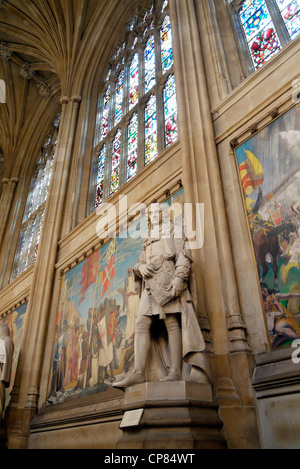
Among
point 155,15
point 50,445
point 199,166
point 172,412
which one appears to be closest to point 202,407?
point 172,412

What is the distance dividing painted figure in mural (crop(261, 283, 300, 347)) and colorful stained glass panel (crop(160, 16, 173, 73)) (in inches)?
282

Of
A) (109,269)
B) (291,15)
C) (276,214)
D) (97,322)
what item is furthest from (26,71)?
(276,214)

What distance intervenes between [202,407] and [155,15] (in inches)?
426

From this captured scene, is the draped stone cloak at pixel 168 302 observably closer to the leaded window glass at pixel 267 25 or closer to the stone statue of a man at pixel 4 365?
the leaded window glass at pixel 267 25

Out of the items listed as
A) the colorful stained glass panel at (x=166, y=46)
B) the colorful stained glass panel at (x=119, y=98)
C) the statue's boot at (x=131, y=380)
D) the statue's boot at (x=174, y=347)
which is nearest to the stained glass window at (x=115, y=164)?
the colorful stained glass panel at (x=119, y=98)

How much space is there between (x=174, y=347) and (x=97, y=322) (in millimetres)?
3316

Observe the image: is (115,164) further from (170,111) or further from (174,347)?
(174,347)

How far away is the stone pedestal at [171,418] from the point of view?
3.46 metres

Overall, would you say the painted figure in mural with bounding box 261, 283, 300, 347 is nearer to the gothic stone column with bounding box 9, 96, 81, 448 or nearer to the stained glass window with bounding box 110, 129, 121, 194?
the gothic stone column with bounding box 9, 96, 81, 448

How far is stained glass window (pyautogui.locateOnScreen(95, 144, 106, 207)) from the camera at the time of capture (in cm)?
1043

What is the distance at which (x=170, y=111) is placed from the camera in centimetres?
891

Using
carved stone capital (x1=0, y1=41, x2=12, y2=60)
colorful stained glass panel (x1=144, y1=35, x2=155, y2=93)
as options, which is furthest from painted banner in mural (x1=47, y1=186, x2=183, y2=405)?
carved stone capital (x1=0, y1=41, x2=12, y2=60)

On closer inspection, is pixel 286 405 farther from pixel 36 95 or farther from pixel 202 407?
pixel 36 95

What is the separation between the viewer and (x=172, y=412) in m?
3.66
